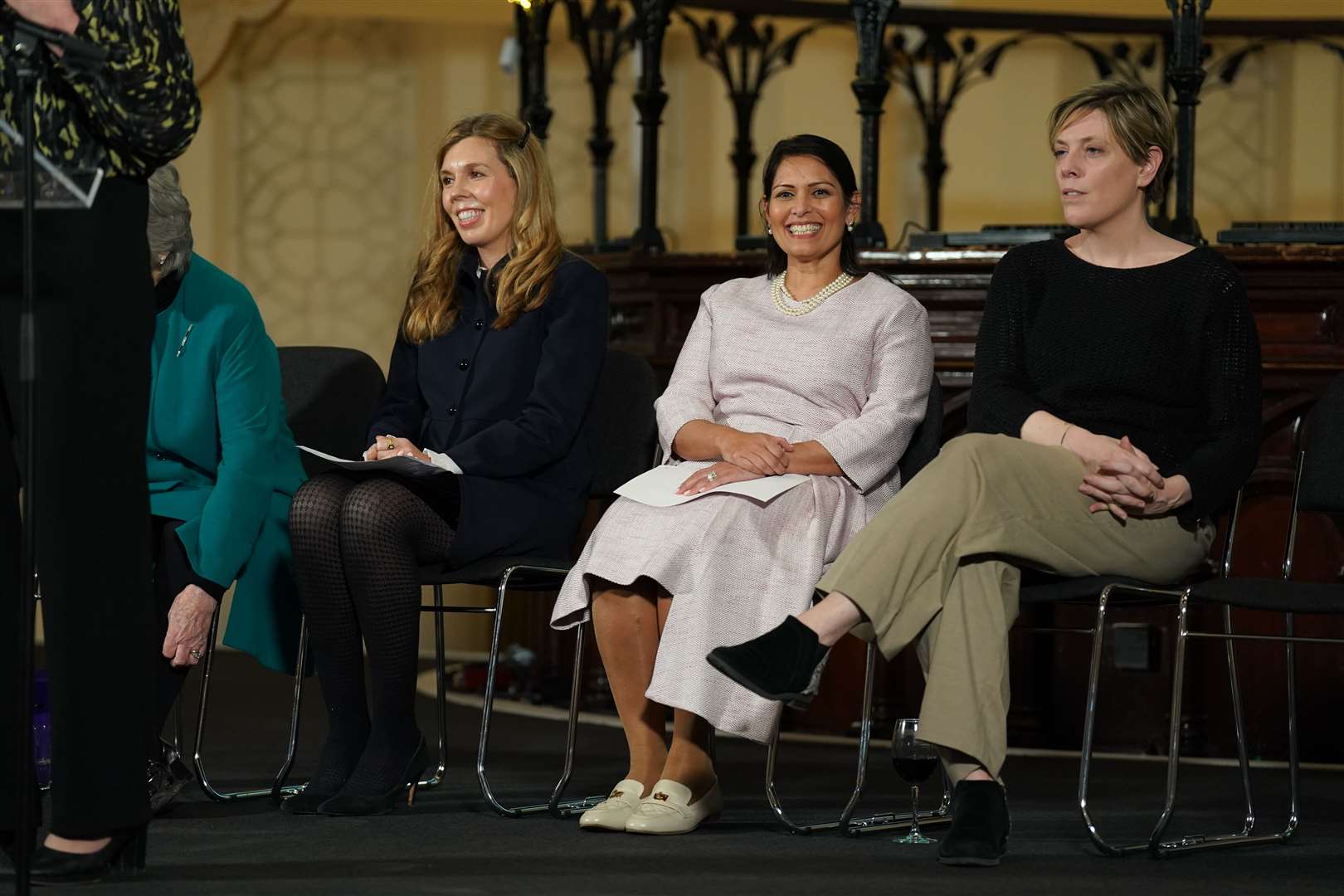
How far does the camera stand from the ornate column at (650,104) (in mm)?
4688

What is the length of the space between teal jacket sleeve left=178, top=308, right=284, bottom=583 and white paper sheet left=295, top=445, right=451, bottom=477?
0.09 metres

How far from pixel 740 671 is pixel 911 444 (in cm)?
78

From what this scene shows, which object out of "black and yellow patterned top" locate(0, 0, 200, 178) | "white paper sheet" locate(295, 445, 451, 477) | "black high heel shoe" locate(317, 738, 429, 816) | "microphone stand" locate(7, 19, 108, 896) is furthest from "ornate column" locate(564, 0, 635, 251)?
"microphone stand" locate(7, 19, 108, 896)

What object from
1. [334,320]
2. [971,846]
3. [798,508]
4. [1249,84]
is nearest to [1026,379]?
[798,508]

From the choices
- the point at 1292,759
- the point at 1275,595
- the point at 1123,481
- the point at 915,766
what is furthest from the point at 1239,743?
the point at 915,766

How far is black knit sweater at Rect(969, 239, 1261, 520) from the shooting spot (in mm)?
3035

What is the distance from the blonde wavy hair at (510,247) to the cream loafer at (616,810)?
887 mm

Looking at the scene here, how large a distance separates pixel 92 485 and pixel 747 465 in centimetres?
120

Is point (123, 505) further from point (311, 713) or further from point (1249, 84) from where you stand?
point (1249, 84)

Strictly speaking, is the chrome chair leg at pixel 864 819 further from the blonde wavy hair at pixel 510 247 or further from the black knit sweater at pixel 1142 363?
the blonde wavy hair at pixel 510 247

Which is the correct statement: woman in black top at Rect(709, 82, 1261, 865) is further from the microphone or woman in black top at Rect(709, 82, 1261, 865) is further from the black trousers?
the microphone

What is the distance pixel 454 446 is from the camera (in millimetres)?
3381

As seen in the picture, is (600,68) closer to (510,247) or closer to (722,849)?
(510,247)

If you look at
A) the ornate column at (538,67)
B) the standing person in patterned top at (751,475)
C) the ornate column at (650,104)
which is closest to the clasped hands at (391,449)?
the standing person in patterned top at (751,475)
